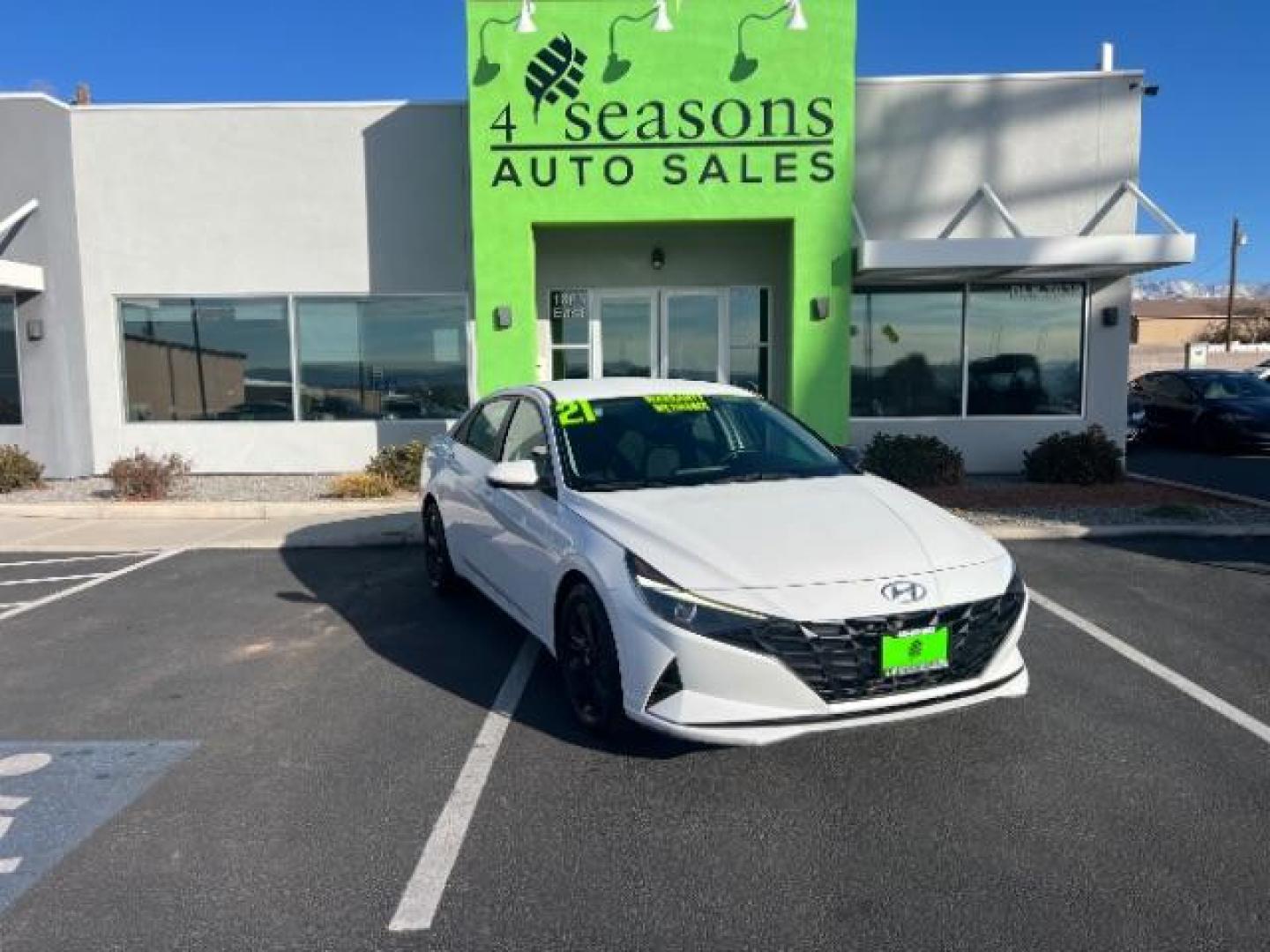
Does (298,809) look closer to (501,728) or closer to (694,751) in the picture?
(501,728)

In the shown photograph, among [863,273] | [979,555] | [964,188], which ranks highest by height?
[964,188]

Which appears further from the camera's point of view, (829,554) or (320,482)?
(320,482)

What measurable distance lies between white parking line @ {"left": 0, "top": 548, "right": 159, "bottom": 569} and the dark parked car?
16151mm

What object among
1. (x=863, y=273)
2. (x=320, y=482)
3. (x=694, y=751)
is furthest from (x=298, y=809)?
(x=863, y=273)

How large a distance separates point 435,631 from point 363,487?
5.24 meters

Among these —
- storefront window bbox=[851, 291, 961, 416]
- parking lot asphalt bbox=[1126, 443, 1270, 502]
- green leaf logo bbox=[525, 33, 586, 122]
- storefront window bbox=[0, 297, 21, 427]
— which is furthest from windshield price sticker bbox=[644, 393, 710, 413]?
storefront window bbox=[0, 297, 21, 427]

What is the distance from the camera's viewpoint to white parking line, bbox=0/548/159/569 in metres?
8.23

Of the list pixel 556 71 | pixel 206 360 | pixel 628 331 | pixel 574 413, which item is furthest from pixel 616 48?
pixel 574 413

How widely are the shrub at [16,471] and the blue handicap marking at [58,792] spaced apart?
8816mm

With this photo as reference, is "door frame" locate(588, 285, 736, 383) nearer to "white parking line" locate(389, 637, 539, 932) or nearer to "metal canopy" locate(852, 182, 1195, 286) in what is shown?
"metal canopy" locate(852, 182, 1195, 286)

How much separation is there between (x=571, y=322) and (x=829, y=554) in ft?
31.2

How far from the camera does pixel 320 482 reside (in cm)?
1202

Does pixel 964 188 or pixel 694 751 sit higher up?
pixel 964 188

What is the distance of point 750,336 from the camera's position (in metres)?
12.7
